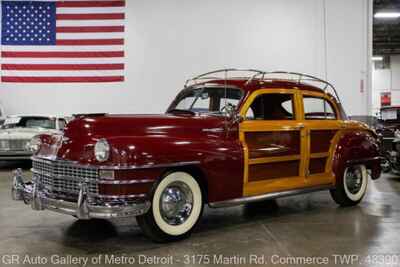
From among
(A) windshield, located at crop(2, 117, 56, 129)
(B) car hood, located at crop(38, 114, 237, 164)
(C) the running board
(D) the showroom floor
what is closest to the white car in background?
(A) windshield, located at crop(2, 117, 56, 129)

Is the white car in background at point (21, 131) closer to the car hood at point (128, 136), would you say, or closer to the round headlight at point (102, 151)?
the car hood at point (128, 136)

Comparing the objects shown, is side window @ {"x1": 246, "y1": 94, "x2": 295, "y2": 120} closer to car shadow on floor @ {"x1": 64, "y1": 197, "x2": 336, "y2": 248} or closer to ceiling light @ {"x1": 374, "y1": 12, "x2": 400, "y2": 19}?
car shadow on floor @ {"x1": 64, "y1": 197, "x2": 336, "y2": 248}

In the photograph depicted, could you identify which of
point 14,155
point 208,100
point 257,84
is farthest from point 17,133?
point 257,84

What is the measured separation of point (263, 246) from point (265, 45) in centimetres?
881

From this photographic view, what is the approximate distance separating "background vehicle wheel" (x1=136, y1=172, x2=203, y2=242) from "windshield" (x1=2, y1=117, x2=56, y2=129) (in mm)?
7710

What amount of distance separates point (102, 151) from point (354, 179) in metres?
3.97

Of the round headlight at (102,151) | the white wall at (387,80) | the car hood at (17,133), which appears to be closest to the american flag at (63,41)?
the car hood at (17,133)

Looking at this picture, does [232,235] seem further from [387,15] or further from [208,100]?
[387,15]

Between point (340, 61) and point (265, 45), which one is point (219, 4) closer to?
point (265, 45)

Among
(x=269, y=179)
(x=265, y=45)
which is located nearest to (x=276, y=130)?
(x=269, y=179)

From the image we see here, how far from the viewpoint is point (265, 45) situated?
12.5m

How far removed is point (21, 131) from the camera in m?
10.9

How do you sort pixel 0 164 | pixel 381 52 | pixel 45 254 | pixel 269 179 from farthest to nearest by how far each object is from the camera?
pixel 381 52 → pixel 0 164 → pixel 269 179 → pixel 45 254

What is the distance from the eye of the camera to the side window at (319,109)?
6195 mm
